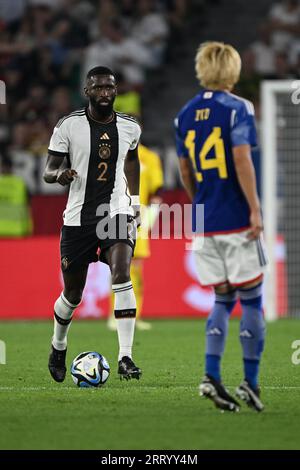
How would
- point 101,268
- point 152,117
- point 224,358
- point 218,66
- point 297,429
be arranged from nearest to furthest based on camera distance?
point 297,429 → point 218,66 → point 224,358 → point 101,268 → point 152,117

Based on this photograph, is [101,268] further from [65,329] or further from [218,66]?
[218,66]

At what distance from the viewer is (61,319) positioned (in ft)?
25.9

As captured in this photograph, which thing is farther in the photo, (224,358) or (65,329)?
(224,358)

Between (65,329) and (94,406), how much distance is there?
1.39m

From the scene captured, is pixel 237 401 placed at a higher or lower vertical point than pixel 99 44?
lower

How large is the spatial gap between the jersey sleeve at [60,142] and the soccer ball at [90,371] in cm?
138

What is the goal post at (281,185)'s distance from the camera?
13680mm

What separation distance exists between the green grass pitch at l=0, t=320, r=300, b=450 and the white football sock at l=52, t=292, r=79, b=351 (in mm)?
272

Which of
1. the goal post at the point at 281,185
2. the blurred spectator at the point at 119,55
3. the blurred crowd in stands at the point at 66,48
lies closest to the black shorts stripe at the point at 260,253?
the goal post at the point at 281,185

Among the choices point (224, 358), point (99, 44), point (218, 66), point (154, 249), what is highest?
point (99, 44)

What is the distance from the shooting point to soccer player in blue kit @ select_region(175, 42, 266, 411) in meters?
6.20
